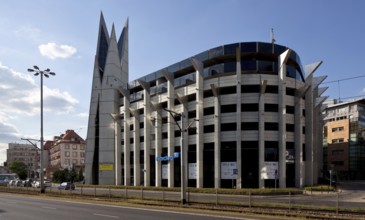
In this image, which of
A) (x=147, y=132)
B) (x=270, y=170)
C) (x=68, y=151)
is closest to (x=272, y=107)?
(x=270, y=170)

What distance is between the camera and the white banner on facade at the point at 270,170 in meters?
54.5

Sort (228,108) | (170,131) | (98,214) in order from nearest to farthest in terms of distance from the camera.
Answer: (98,214)
(228,108)
(170,131)

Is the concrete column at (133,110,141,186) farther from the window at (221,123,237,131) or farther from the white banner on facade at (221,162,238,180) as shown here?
the window at (221,123,237,131)

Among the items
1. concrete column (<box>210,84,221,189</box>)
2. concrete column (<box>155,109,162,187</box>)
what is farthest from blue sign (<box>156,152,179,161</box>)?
concrete column (<box>210,84,221,189</box>)

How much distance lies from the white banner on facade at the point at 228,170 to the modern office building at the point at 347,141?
185ft

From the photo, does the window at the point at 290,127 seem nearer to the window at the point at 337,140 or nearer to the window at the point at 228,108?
the window at the point at 228,108

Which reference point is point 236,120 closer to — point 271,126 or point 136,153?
point 271,126

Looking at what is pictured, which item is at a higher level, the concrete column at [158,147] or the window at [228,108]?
the window at [228,108]

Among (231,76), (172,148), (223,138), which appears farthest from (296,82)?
(172,148)

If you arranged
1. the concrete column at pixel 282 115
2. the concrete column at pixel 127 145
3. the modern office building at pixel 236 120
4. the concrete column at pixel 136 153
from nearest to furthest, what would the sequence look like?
the concrete column at pixel 282 115
the modern office building at pixel 236 120
the concrete column at pixel 136 153
the concrete column at pixel 127 145

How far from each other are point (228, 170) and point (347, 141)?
2463 inches

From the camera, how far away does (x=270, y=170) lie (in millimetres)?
55344

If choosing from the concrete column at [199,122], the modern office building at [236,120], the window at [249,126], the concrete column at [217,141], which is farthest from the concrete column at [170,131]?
the window at [249,126]

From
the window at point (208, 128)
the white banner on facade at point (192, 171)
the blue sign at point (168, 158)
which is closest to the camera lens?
the window at point (208, 128)
